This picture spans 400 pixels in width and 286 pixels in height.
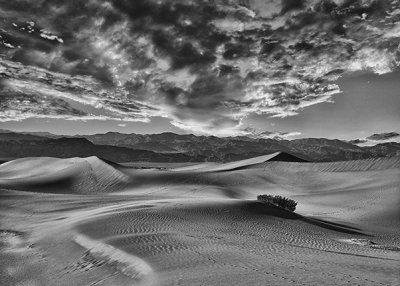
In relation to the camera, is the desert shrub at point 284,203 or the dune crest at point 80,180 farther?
the dune crest at point 80,180

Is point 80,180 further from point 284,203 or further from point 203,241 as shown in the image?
point 203,241

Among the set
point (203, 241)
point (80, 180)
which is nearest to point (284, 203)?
point (203, 241)

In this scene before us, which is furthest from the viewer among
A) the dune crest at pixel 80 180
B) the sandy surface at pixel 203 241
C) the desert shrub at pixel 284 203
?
the dune crest at pixel 80 180

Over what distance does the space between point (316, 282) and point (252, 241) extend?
510 centimetres

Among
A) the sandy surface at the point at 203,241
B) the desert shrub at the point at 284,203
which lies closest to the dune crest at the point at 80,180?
the sandy surface at the point at 203,241

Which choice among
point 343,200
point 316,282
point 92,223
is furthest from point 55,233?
point 343,200

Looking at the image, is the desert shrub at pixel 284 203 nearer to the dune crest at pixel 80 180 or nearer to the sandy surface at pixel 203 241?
the sandy surface at pixel 203 241

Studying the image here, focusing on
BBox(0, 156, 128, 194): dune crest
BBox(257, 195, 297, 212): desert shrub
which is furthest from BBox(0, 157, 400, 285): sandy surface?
BBox(0, 156, 128, 194): dune crest

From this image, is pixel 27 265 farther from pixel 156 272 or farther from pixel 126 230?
pixel 156 272

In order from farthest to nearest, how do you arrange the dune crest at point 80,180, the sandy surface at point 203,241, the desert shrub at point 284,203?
1. the dune crest at point 80,180
2. the desert shrub at point 284,203
3. the sandy surface at point 203,241

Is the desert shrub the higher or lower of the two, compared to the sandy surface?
higher

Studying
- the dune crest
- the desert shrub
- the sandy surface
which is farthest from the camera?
the dune crest

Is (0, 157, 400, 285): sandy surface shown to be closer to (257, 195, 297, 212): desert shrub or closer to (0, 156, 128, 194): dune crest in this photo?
(257, 195, 297, 212): desert shrub

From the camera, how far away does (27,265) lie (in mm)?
10945
